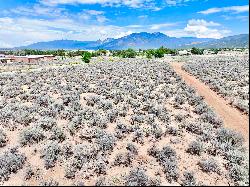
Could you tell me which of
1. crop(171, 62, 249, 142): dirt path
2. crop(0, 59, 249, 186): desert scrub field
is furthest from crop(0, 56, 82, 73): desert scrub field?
crop(171, 62, 249, 142): dirt path

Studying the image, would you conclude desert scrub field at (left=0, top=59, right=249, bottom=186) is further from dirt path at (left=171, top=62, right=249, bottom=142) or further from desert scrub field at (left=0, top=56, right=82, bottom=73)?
desert scrub field at (left=0, top=56, right=82, bottom=73)

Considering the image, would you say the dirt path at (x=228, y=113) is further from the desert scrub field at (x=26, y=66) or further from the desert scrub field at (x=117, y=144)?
the desert scrub field at (x=26, y=66)

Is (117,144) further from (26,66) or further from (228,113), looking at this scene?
(26,66)

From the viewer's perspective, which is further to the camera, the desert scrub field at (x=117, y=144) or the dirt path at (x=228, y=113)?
the dirt path at (x=228, y=113)

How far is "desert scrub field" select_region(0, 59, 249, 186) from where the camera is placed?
548 inches

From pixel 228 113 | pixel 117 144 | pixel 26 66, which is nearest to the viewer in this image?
pixel 117 144

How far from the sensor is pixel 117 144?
55.6 ft

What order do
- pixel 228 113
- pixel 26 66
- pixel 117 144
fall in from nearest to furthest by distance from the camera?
pixel 117 144 → pixel 228 113 → pixel 26 66

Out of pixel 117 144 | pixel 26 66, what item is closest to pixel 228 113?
pixel 117 144

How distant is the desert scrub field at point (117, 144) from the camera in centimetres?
1393

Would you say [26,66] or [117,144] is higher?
[117,144]

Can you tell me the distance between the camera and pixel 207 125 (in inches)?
774

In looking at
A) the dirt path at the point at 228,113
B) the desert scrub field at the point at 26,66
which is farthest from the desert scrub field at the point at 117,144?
the desert scrub field at the point at 26,66

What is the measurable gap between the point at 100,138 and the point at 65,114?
5.14 m
